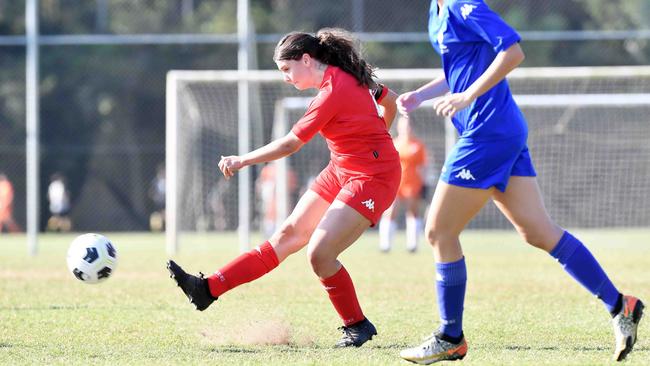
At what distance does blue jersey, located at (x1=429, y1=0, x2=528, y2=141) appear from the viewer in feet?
16.2

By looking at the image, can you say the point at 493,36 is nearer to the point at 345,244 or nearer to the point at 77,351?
the point at 345,244

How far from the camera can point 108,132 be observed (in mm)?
27453

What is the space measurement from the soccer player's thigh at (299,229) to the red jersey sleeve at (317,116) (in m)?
0.53

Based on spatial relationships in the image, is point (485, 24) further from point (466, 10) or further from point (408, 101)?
point (408, 101)

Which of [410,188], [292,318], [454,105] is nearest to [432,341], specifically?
[454,105]

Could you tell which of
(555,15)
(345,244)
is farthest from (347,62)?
(555,15)

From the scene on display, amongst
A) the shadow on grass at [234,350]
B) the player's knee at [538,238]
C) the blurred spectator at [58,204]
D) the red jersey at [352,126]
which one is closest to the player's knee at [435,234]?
the player's knee at [538,238]

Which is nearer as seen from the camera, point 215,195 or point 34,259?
point 34,259

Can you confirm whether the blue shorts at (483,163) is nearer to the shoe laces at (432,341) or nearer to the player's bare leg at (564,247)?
the player's bare leg at (564,247)

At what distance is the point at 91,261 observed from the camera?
6594 millimetres

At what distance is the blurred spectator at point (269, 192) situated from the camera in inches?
792

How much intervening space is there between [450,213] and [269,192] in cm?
1647

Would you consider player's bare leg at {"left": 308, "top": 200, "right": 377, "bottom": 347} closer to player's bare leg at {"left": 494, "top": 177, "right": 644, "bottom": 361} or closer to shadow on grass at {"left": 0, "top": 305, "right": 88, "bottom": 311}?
player's bare leg at {"left": 494, "top": 177, "right": 644, "bottom": 361}

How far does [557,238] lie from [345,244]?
46.0 inches
